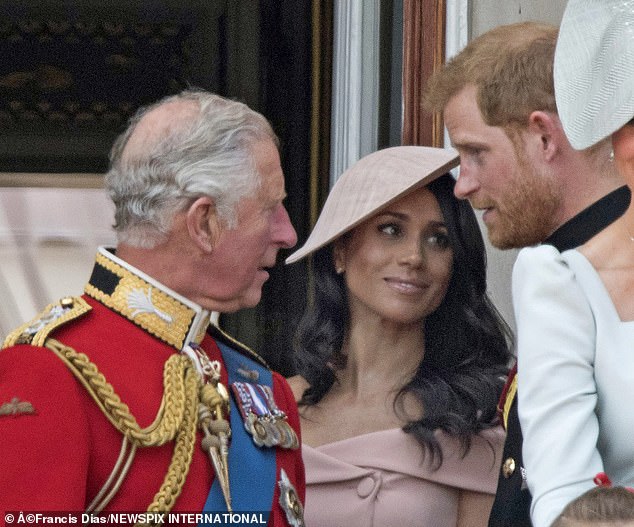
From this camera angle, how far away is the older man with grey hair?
238 centimetres

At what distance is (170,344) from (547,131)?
0.71 m

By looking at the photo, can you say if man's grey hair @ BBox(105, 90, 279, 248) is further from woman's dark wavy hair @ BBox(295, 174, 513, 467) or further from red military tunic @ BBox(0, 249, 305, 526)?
woman's dark wavy hair @ BBox(295, 174, 513, 467)

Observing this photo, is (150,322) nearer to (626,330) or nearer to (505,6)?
(626,330)

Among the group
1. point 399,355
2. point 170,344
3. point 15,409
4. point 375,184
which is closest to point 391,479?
point 399,355

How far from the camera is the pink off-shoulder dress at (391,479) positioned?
10.1 ft

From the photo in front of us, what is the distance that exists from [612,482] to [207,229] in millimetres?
823

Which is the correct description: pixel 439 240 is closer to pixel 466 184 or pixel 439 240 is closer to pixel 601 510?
pixel 466 184

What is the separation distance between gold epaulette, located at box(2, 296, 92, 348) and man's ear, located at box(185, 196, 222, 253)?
0.20m

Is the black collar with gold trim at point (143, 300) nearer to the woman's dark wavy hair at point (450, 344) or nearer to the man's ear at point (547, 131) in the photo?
the man's ear at point (547, 131)

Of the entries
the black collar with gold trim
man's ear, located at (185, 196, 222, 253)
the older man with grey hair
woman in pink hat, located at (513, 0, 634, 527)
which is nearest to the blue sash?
the older man with grey hair

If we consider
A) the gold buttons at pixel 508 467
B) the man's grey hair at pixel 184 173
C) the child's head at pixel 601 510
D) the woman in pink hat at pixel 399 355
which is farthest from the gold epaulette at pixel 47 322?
the child's head at pixel 601 510

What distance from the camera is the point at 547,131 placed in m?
2.72

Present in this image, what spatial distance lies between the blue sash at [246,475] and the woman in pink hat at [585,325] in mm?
629

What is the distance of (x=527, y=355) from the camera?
6.72 feet
